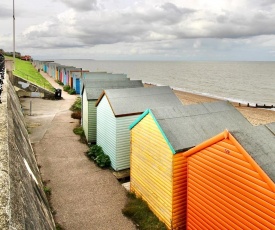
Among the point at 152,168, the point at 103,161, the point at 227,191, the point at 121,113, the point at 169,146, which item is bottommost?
the point at 103,161

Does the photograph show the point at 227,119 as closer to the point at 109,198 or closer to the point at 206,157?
the point at 206,157

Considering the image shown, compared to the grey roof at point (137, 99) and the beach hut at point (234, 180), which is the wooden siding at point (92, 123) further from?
the beach hut at point (234, 180)

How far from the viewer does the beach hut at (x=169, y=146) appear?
947cm

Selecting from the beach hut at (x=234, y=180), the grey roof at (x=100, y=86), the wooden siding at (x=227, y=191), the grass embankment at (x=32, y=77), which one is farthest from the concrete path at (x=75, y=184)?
the grass embankment at (x=32, y=77)

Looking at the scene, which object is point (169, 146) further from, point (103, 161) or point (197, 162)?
point (103, 161)

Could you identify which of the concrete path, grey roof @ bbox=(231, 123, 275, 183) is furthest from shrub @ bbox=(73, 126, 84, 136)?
grey roof @ bbox=(231, 123, 275, 183)

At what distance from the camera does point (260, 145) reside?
6934mm

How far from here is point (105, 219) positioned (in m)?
10.6

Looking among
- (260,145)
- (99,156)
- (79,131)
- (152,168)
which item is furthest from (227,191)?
(79,131)

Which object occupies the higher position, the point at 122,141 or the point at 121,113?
the point at 121,113

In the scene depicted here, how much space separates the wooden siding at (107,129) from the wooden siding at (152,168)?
294 cm

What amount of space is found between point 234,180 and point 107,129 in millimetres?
9967

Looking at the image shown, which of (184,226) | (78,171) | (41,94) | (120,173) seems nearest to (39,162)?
(78,171)

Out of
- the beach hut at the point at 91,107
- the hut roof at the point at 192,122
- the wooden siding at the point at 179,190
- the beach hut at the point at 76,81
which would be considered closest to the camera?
the wooden siding at the point at 179,190
